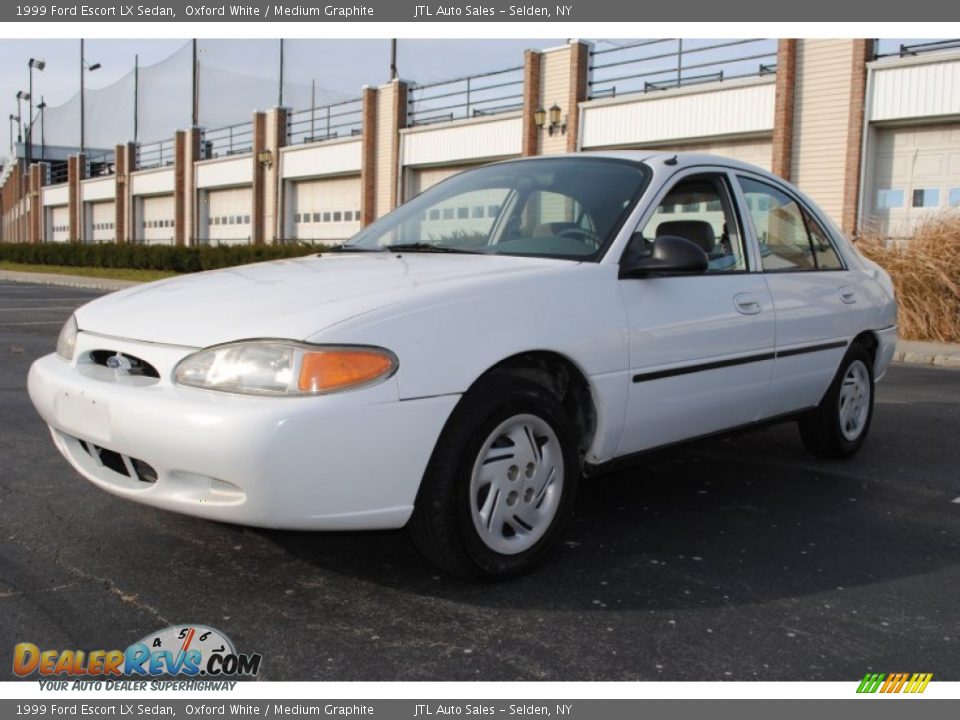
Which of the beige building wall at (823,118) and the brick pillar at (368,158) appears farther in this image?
the brick pillar at (368,158)

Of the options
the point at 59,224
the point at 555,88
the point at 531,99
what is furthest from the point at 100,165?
the point at 555,88

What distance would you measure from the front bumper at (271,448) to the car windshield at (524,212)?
1161mm

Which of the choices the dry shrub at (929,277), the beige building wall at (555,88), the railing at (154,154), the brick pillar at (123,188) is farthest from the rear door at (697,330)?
the brick pillar at (123,188)

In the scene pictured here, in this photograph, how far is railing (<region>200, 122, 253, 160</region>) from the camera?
40.9 metres

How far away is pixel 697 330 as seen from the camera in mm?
4059

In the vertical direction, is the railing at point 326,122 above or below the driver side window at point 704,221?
above

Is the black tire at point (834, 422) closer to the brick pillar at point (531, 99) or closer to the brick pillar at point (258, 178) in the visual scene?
the brick pillar at point (531, 99)

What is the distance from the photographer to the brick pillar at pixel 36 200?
62562 millimetres

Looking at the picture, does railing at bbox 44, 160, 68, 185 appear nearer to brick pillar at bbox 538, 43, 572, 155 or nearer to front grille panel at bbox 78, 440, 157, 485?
brick pillar at bbox 538, 43, 572, 155

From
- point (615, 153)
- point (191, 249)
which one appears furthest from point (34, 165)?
point (615, 153)

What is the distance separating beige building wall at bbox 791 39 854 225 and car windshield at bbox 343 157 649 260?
715 inches

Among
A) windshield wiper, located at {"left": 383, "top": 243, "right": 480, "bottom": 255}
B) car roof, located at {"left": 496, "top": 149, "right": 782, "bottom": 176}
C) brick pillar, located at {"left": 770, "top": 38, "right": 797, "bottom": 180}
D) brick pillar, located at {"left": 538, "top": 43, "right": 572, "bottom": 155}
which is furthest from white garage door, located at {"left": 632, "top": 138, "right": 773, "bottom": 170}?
windshield wiper, located at {"left": 383, "top": 243, "right": 480, "bottom": 255}

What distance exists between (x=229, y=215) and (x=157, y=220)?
26.0 ft

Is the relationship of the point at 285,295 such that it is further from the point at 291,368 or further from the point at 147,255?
the point at 147,255
